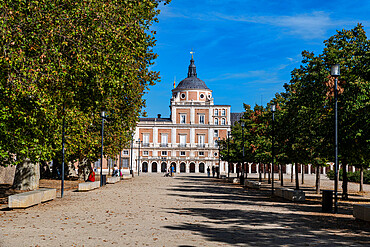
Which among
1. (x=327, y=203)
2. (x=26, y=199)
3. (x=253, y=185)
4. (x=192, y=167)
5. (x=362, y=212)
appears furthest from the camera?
(x=192, y=167)

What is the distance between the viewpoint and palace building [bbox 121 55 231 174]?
385 feet

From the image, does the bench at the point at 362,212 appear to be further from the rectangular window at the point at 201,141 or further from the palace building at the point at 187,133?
the rectangular window at the point at 201,141

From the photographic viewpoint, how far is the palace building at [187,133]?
117 m

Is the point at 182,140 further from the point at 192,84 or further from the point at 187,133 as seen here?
the point at 192,84

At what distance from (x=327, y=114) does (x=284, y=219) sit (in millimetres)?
11073

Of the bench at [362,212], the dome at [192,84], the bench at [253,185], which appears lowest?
the bench at [253,185]

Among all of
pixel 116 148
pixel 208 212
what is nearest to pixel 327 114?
pixel 208 212

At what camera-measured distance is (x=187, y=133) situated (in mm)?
119188

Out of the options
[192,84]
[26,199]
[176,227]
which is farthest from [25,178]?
[192,84]

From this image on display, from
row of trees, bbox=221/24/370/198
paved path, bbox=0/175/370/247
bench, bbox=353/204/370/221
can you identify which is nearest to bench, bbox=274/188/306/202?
row of trees, bbox=221/24/370/198

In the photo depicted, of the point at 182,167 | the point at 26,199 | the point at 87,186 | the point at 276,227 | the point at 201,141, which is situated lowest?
the point at 182,167

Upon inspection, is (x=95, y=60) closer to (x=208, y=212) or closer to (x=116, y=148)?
(x=208, y=212)

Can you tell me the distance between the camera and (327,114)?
83.1 ft

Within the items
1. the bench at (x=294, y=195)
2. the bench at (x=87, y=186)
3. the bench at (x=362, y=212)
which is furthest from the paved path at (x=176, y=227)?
the bench at (x=87, y=186)
